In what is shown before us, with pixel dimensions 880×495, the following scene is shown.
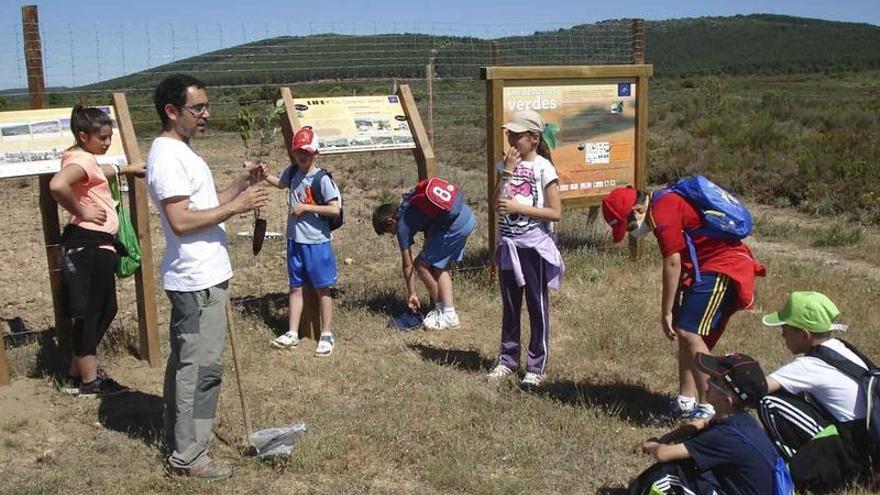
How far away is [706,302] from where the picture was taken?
450cm

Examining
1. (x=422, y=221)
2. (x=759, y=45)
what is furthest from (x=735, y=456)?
(x=759, y=45)

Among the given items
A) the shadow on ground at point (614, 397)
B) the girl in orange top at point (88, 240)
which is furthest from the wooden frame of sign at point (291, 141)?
the shadow on ground at point (614, 397)

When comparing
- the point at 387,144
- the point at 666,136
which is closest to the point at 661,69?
the point at 666,136

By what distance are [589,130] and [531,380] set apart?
12.7 feet

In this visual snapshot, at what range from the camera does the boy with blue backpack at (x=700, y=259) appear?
14.6 feet

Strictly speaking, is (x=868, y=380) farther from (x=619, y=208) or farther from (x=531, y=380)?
(x=531, y=380)

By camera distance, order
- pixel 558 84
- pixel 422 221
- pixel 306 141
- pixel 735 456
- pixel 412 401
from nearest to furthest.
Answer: pixel 735 456, pixel 412 401, pixel 306 141, pixel 422 221, pixel 558 84

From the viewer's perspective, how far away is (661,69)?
10644 cm

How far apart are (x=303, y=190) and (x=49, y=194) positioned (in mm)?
1727

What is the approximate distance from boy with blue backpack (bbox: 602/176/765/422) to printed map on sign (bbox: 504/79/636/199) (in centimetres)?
363

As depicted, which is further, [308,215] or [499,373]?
[308,215]

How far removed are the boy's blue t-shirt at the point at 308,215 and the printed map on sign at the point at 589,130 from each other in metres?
2.48

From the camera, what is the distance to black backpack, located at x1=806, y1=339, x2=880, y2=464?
12.5 ft

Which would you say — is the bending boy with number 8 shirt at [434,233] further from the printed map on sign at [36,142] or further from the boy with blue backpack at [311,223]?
the printed map on sign at [36,142]
